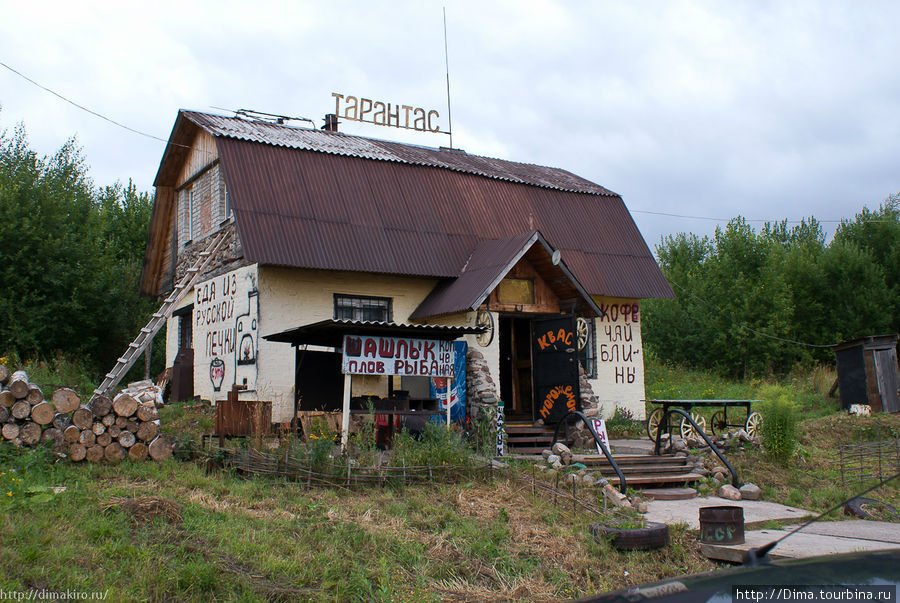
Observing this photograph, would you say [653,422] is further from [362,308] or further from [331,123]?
[331,123]

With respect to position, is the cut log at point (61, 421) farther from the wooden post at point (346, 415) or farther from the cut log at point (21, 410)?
the wooden post at point (346, 415)

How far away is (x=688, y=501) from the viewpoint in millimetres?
10617

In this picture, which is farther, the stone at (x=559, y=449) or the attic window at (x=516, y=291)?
the attic window at (x=516, y=291)

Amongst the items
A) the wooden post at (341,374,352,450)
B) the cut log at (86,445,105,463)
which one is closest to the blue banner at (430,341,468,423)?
the wooden post at (341,374,352,450)

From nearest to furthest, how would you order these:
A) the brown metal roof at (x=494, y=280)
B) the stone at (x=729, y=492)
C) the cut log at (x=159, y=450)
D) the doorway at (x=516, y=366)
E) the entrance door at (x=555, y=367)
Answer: the cut log at (x=159, y=450) → the stone at (x=729, y=492) → the entrance door at (x=555, y=367) → the brown metal roof at (x=494, y=280) → the doorway at (x=516, y=366)

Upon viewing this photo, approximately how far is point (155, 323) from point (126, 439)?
5.04 m

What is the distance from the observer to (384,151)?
61.3 feet

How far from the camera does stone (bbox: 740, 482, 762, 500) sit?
11.0m

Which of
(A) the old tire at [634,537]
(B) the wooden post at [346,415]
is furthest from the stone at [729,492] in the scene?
(B) the wooden post at [346,415]

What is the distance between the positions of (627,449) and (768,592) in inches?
456

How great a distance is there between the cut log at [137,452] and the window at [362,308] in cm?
579

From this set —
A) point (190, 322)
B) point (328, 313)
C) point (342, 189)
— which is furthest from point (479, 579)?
point (190, 322)

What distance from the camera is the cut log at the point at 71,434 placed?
959 cm

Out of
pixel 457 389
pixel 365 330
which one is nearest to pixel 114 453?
pixel 365 330
